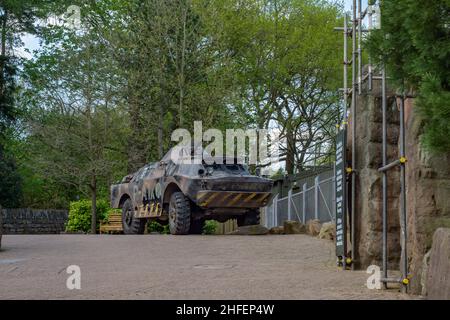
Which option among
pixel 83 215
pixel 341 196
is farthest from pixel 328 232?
pixel 83 215

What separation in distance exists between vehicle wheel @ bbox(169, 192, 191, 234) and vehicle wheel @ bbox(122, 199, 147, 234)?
3774 mm

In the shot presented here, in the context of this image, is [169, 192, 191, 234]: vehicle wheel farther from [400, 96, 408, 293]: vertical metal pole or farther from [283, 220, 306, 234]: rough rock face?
[400, 96, 408, 293]: vertical metal pole

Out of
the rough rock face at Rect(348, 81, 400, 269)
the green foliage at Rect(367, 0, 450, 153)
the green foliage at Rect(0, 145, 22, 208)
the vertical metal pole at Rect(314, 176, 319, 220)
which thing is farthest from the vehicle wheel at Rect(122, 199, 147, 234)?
the green foliage at Rect(367, 0, 450, 153)

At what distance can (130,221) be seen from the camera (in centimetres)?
2461

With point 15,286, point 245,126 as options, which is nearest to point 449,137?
point 15,286

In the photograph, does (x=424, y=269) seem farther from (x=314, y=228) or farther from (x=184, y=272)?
(x=314, y=228)

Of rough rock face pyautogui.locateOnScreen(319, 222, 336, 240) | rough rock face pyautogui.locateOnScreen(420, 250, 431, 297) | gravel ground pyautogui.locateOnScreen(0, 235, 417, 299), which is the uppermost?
rough rock face pyautogui.locateOnScreen(319, 222, 336, 240)

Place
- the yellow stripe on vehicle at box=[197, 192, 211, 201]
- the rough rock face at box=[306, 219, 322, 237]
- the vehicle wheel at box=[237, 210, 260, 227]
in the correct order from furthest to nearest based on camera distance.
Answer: the vehicle wheel at box=[237, 210, 260, 227], the yellow stripe on vehicle at box=[197, 192, 211, 201], the rough rock face at box=[306, 219, 322, 237]

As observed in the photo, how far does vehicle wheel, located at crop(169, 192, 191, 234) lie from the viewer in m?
20.1

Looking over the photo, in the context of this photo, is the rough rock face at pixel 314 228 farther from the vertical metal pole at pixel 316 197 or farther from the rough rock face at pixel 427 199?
the rough rock face at pixel 427 199

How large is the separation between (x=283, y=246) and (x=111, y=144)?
69.3ft

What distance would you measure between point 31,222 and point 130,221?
13.9 meters

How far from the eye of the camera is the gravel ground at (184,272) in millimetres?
7711

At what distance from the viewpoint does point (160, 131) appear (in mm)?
31469
